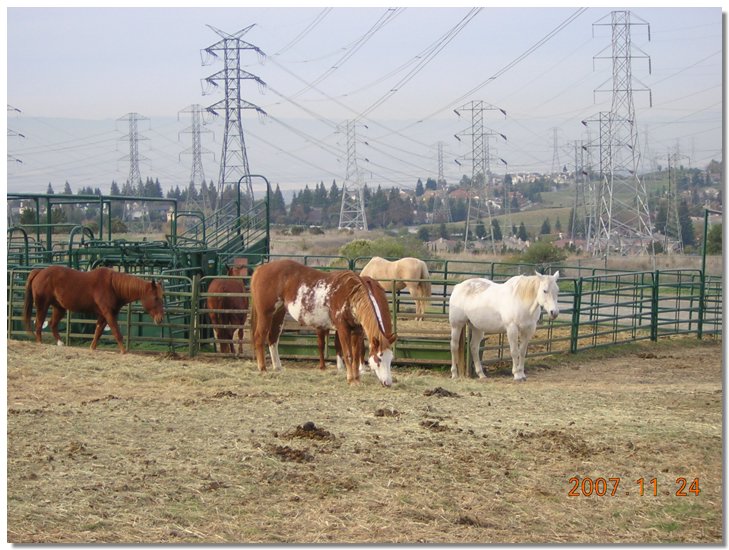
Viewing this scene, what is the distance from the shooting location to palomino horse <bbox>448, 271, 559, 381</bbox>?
10023mm

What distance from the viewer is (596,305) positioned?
13.2 metres

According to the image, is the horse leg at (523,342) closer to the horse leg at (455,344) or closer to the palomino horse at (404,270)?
the horse leg at (455,344)

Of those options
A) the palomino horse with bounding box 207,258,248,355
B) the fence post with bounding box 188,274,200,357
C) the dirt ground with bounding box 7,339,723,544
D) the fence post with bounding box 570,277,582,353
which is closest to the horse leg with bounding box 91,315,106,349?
the fence post with bounding box 188,274,200,357

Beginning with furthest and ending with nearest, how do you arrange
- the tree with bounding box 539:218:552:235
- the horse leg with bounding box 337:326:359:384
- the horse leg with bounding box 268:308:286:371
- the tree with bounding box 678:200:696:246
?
→ the tree with bounding box 539:218:552:235 < the tree with bounding box 678:200:696:246 < the horse leg with bounding box 268:308:286:371 < the horse leg with bounding box 337:326:359:384

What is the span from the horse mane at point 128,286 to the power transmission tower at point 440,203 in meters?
32.7

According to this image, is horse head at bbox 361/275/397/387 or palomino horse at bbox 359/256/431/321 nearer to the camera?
horse head at bbox 361/275/397/387

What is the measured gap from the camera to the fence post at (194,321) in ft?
37.0

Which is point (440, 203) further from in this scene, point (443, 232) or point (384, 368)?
point (384, 368)

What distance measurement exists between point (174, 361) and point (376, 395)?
3364 mm

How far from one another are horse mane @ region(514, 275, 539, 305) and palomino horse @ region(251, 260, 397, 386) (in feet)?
6.07

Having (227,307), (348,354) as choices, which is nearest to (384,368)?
(348,354)

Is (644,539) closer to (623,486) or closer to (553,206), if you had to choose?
(623,486)

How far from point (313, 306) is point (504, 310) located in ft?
7.29

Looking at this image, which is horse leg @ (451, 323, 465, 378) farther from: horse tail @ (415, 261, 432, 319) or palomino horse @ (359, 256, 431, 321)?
palomino horse @ (359, 256, 431, 321)
